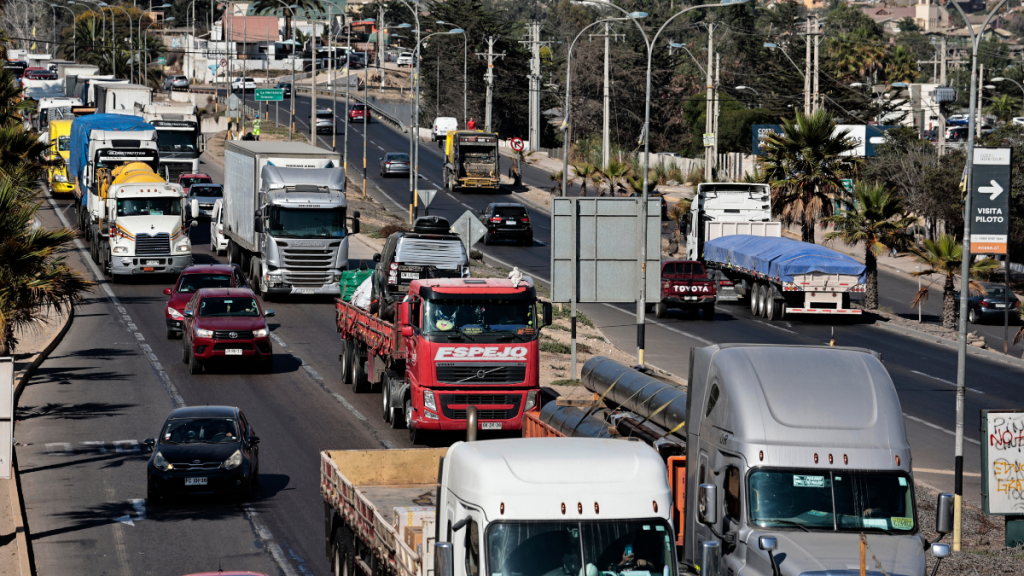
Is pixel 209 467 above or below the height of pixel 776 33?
below

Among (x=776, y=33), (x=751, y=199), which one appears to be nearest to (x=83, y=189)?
(x=751, y=199)

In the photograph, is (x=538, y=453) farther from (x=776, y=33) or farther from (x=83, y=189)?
(x=776, y=33)

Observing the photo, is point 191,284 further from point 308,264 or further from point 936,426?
point 936,426

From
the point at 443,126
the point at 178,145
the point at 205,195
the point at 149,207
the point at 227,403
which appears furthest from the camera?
the point at 443,126

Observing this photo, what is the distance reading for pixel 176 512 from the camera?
59.6ft

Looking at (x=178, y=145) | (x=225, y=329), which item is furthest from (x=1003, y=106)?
(x=225, y=329)

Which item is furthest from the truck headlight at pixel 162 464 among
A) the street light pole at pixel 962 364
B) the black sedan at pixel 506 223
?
the black sedan at pixel 506 223

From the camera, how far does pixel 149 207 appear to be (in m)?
42.6

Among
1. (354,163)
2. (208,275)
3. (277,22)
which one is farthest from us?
(277,22)

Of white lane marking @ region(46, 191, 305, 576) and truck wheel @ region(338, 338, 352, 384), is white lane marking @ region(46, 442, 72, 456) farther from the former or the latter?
truck wheel @ region(338, 338, 352, 384)

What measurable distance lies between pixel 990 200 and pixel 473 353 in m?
9.75

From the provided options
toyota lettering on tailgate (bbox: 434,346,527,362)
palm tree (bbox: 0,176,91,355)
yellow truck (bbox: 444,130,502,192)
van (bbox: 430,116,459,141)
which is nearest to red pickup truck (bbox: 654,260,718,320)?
toyota lettering on tailgate (bbox: 434,346,527,362)

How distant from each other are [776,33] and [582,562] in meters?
140

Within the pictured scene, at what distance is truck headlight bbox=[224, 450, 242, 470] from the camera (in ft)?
60.4
